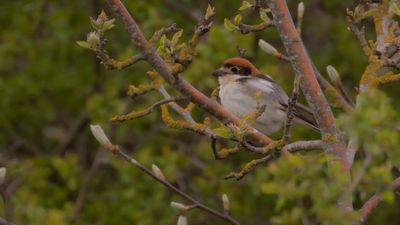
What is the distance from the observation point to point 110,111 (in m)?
9.14

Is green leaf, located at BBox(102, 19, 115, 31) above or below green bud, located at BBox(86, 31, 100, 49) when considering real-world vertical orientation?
above

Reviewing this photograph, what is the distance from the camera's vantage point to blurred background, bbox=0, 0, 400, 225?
8766mm

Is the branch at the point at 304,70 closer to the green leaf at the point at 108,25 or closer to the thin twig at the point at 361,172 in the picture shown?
the green leaf at the point at 108,25

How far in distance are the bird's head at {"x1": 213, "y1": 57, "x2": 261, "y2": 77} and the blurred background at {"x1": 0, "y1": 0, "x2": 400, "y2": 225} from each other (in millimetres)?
1190

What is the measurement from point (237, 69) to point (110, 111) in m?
2.14

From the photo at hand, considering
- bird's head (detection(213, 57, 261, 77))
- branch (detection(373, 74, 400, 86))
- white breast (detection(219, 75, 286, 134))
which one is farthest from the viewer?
bird's head (detection(213, 57, 261, 77))

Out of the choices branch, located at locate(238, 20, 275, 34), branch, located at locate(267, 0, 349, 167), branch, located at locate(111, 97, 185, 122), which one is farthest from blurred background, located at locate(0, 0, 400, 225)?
branch, located at locate(267, 0, 349, 167)

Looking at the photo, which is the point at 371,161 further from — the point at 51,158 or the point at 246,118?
the point at 51,158

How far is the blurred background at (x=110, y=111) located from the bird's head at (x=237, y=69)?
1.19m

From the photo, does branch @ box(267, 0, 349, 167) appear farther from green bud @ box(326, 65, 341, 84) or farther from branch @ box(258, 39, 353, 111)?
green bud @ box(326, 65, 341, 84)

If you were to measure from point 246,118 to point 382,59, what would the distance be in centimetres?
69

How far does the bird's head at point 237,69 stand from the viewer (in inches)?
289

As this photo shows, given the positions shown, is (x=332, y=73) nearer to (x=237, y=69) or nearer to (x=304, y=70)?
(x=304, y=70)

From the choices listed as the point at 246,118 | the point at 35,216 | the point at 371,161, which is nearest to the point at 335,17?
the point at 35,216
